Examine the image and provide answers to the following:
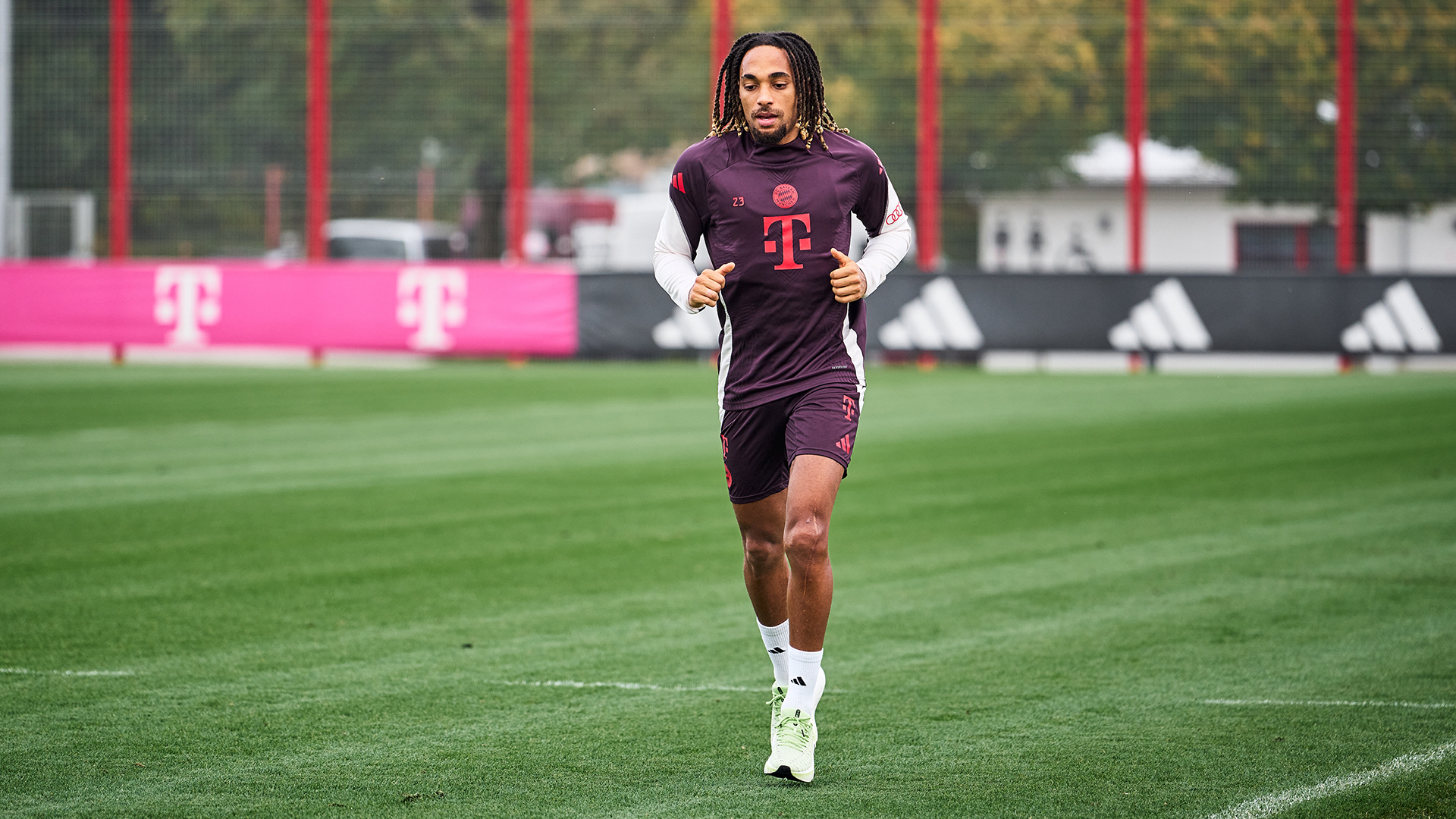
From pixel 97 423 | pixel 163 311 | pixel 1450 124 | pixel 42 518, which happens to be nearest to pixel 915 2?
pixel 1450 124

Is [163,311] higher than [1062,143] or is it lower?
lower

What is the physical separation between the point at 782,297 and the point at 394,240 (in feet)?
76.2

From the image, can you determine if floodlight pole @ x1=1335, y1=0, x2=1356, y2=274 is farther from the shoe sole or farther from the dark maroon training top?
the shoe sole

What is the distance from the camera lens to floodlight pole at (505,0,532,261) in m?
26.1

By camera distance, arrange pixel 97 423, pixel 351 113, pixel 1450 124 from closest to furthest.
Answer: pixel 97 423 → pixel 1450 124 → pixel 351 113

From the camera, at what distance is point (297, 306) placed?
24.5 meters

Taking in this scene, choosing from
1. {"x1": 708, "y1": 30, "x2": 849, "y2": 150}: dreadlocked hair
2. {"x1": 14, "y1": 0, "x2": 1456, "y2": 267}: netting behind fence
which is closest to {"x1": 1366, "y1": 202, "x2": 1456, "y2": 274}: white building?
{"x1": 14, "y1": 0, "x2": 1456, "y2": 267}: netting behind fence

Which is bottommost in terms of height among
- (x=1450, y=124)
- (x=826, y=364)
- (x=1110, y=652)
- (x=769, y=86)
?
(x=1110, y=652)

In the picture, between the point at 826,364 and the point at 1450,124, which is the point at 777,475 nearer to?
the point at 826,364

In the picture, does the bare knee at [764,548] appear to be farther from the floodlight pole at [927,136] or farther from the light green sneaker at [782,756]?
the floodlight pole at [927,136]

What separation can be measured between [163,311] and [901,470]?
48.8 ft

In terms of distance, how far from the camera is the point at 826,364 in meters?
5.56

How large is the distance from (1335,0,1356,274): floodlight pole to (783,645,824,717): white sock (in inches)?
818

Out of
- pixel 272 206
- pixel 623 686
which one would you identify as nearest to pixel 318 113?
pixel 272 206
